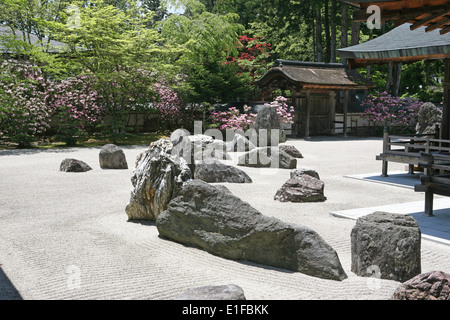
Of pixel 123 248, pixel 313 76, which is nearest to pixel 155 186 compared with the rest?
pixel 123 248

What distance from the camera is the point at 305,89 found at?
855 inches

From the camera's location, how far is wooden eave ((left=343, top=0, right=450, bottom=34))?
5.93 meters

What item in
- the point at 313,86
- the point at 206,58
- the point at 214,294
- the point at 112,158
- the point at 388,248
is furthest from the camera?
the point at 206,58

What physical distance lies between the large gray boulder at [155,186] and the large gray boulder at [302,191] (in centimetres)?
217

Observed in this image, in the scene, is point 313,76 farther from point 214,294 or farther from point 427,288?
point 214,294

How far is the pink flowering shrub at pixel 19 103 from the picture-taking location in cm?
1641

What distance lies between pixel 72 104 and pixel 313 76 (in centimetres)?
1121

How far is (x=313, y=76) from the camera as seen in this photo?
2181 centimetres

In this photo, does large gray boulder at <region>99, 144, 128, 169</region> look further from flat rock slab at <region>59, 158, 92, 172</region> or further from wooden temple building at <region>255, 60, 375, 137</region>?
wooden temple building at <region>255, 60, 375, 137</region>

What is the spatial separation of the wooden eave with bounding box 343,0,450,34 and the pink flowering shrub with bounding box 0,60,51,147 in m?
13.9

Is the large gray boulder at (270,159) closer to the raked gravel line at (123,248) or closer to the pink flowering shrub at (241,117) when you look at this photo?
the raked gravel line at (123,248)

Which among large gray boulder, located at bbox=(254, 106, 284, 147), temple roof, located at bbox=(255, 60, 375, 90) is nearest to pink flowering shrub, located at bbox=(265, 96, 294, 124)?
temple roof, located at bbox=(255, 60, 375, 90)

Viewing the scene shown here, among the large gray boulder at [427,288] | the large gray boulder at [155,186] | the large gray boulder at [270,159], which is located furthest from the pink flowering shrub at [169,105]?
the large gray boulder at [427,288]
